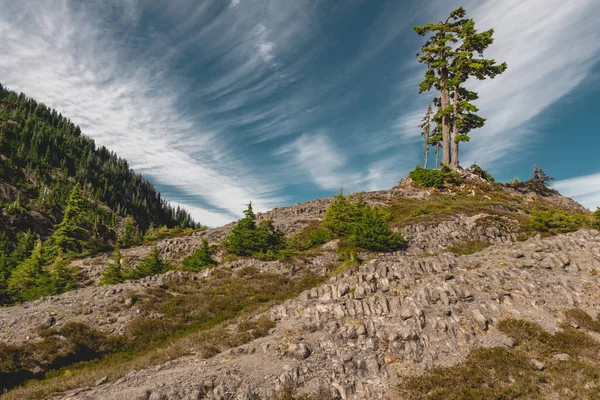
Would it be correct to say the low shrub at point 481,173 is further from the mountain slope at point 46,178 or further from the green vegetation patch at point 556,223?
the mountain slope at point 46,178

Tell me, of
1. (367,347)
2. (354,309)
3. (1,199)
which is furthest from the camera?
(1,199)

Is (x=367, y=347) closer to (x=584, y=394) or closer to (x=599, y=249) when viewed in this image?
(x=584, y=394)

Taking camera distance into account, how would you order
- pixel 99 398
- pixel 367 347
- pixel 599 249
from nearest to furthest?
pixel 99 398, pixel 367 347, pixel 599 249

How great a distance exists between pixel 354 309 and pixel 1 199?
444 feet

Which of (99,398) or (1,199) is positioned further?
(1,199)

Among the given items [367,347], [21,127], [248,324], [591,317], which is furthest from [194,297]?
[21,127]

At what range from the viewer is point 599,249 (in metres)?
17.0

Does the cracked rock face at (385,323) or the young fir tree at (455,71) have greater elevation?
the young fir tree at (455,71)

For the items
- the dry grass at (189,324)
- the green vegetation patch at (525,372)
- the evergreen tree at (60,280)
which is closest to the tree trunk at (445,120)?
the dry grass at (189,324)

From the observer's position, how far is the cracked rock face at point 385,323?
10.1 m

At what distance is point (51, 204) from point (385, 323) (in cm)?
14137

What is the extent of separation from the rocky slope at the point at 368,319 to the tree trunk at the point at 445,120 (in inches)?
1409

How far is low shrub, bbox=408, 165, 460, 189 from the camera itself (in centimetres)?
4841

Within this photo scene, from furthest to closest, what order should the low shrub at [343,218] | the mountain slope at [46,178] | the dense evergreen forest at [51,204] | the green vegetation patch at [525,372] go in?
1. the mountain slope at [46,178]
2. the dense evergreen forest at [51,204]
3. the low shrub at [343,218]
4. the green vegetation patch at [525,372]
